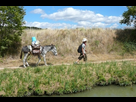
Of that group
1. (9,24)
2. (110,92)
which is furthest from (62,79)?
(9,24)

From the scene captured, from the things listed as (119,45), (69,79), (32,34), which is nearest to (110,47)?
(119,45)

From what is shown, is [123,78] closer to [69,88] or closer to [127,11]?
[69,88]

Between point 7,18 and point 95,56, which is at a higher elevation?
point 7,18

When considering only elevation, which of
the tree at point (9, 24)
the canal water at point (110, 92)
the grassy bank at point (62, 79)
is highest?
the tree at point (9, 24)

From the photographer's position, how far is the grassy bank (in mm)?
7855

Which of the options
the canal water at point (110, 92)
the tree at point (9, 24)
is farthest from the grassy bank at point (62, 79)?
the tree at point (9, 24)

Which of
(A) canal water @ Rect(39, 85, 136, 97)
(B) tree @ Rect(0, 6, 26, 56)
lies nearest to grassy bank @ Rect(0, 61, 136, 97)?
(A) canal water @ Rect(39, 85, 136, 97)

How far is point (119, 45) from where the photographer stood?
63.9 feet

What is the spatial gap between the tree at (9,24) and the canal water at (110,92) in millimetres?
9126

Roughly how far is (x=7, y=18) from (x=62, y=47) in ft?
22.9

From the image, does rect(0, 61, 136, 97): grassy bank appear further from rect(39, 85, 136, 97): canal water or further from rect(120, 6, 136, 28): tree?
rect(120, 6, 136, 28): tree

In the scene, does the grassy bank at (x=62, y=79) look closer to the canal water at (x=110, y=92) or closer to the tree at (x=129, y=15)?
the canal water at (x=110, y=92)

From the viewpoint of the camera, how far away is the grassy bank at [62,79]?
7.86 metres

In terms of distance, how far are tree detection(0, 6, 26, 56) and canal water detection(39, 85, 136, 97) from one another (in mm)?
9126
